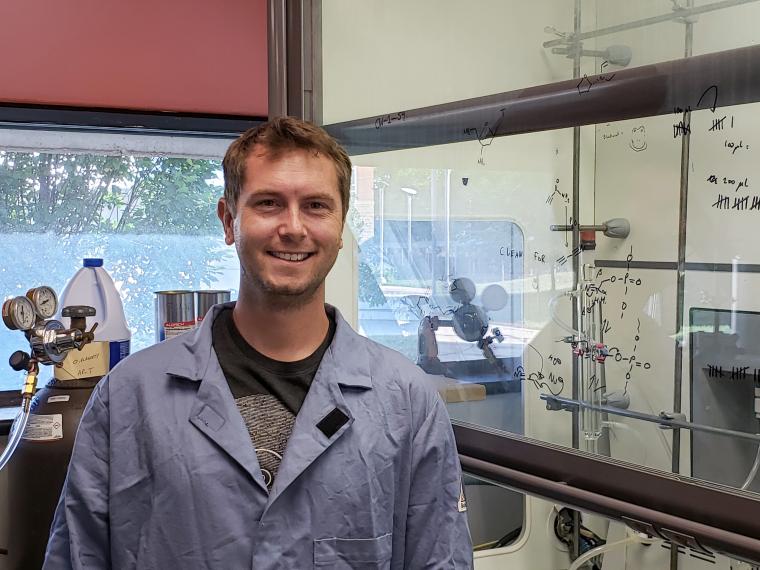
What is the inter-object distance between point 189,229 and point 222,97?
45 centimetres

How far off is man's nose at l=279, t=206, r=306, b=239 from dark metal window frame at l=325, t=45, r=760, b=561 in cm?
38

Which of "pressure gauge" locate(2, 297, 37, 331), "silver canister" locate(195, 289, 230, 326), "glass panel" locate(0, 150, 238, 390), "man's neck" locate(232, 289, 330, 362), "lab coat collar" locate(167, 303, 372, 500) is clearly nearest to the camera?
"lab coat collar" locate(167, 303, 372, 500)

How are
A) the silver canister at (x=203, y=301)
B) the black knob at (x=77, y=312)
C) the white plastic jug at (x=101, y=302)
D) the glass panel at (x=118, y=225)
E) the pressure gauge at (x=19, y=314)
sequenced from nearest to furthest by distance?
1. the pressure gauge at (x=19, y=314)
2. the black knob at (x=77, y=312)
3. the white plastic jug at (x=101, y=302)
4. the silver canister at (x=203, y=301)
5. the glass panel at (x=118, y=225)

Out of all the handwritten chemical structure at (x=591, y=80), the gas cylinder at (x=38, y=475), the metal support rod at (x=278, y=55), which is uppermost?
the metal support rod at (x=278, y=55)

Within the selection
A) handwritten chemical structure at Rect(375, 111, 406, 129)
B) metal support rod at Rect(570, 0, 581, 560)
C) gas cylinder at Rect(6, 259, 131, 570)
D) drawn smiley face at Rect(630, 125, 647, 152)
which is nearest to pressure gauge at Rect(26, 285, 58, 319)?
Result: gas cylinder at Rect(6, 259, 131, 570)

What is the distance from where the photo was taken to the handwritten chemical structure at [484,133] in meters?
1.27

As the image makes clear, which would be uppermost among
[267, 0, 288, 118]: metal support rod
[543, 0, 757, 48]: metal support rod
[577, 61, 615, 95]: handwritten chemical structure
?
[267, 0, 288, 118]: metal support rod

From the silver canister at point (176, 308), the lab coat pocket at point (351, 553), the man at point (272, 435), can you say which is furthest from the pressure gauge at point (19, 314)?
the lab coat pocket at point (351, 553)

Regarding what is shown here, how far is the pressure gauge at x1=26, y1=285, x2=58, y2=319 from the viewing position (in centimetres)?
169

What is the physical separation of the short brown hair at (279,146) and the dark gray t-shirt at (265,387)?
0.72 feet

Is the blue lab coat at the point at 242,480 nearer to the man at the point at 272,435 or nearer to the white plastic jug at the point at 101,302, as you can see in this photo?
the man at the point at 272,435

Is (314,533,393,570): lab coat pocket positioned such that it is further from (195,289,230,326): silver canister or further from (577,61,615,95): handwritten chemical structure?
(195,289,230,326): silver canister

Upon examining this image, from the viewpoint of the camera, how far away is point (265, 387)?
1158 millimetres

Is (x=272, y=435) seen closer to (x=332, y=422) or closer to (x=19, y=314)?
(x=332, y=422)
